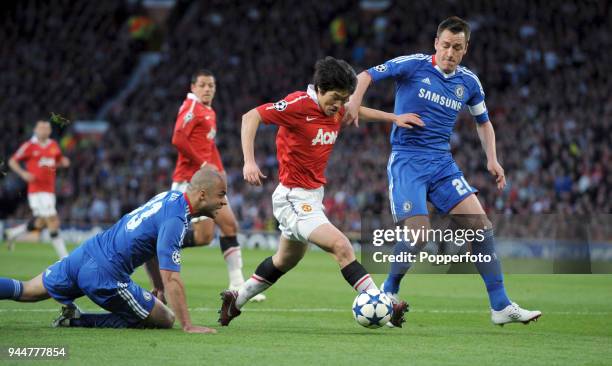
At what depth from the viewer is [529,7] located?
1140 inches

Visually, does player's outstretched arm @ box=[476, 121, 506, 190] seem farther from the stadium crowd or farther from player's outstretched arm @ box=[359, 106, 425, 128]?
the stadium crowd

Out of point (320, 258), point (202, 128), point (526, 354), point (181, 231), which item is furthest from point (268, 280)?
point (320, 258)

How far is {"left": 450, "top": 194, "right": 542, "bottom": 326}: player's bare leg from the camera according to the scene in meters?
8.03

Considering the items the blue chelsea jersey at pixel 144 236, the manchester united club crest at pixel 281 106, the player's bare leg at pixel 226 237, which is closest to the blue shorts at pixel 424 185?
the manchester united club crest at pixel 281 106

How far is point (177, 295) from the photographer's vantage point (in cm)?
712

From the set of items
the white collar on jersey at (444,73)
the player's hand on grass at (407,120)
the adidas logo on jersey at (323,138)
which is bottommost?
the adidas logo on jersey at (323,138)

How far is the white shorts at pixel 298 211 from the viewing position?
300 inches

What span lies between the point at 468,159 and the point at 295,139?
16.0 m

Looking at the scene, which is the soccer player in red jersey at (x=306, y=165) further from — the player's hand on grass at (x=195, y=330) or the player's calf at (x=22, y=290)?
the player's calf at (x=22, y=290)

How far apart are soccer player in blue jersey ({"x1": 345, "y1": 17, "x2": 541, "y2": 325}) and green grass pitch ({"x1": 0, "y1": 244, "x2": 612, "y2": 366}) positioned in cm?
73

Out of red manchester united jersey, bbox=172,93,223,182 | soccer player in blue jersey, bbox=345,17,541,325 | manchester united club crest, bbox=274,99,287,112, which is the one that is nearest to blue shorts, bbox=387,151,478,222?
soccer player in blue jersey, bbox=345,17,541,325

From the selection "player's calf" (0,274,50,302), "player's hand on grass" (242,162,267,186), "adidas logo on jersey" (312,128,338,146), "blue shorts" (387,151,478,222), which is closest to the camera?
"player's hand on grass" (242,162,267,186)

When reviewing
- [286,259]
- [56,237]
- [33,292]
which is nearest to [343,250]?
[286,259]

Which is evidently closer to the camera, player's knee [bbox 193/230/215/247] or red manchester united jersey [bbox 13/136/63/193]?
player's knee [bbox 193/230/215/247]
